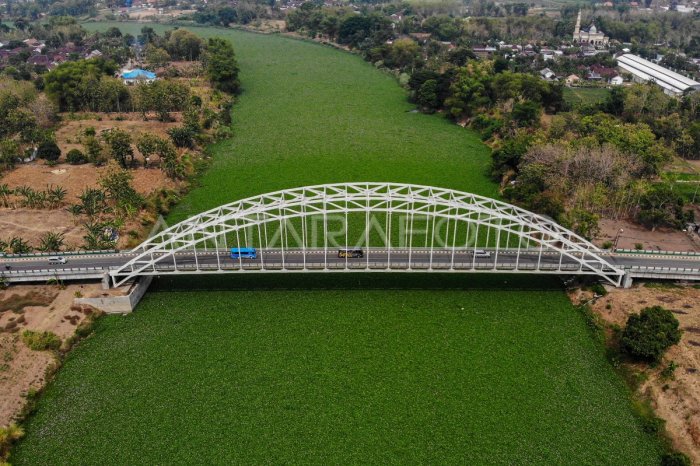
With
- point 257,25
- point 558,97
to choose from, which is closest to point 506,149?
point 558,97

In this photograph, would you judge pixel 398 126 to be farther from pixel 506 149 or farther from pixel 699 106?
pixel 699 106

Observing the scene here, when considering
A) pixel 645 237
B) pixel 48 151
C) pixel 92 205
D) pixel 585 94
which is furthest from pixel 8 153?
pixel 585 94

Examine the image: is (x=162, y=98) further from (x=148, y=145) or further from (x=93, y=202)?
(x=93, y=202)

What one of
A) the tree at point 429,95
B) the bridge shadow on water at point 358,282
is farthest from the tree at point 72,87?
the bridge shadow on water at point 358,282

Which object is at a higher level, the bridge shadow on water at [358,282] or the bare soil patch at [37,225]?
the bare soil patch at [37,225]

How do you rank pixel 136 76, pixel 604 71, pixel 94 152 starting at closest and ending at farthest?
pixel 94 152 < pixel 136 76 < pixel 604 71

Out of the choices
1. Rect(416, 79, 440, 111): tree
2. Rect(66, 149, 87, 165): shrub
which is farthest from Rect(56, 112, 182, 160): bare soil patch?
Rect(416, 79, 440, 111): tree

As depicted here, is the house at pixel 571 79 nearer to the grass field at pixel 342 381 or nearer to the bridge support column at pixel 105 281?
the grass field at pixel 342 381
